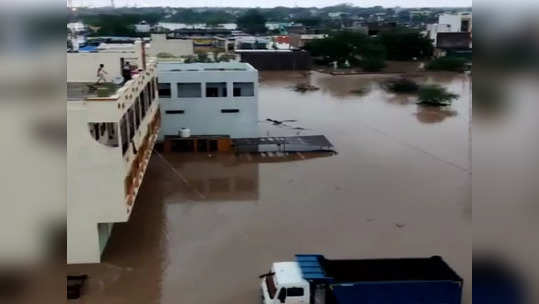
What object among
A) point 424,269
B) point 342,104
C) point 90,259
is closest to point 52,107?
point 424,269

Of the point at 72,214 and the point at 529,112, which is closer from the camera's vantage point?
the point at 529,112

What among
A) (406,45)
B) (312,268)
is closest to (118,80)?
(312,268)

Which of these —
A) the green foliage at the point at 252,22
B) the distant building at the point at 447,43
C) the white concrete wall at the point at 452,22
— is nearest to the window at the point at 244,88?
the distant building at the point at 447,43

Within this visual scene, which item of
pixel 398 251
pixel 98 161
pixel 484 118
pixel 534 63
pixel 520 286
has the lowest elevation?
pixel 398 251

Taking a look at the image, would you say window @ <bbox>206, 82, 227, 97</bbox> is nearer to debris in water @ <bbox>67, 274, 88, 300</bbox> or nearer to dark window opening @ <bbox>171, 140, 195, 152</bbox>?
dark window opening @ <bbox>171, 140, 195, 152</bbox>

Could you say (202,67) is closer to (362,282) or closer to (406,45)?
(362,282)

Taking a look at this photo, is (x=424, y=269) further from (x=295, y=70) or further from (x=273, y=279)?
(x=295, y=70)
